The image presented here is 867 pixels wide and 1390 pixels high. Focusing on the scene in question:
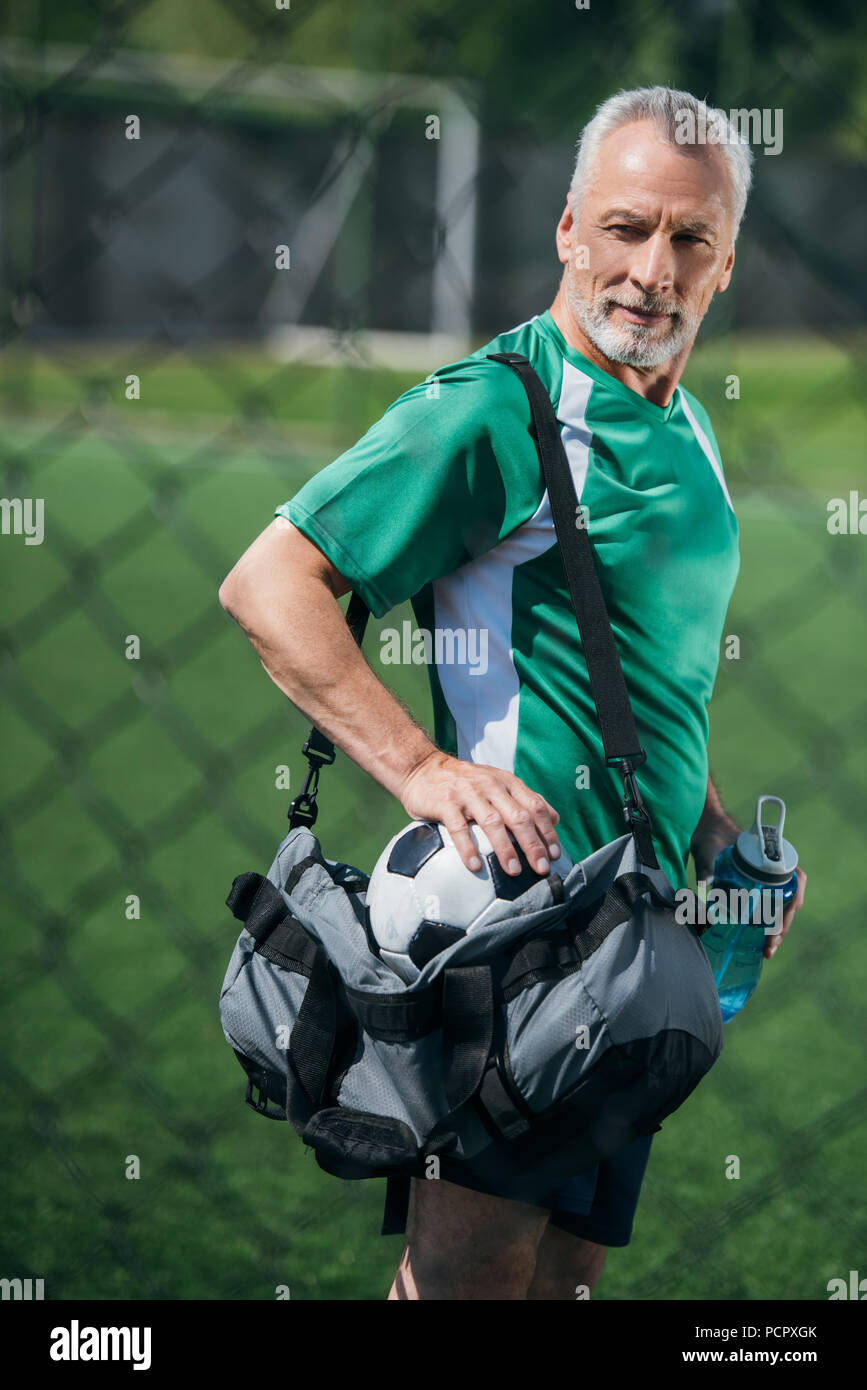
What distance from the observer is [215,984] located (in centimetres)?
275

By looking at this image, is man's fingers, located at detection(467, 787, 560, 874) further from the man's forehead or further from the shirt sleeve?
the man's forehead

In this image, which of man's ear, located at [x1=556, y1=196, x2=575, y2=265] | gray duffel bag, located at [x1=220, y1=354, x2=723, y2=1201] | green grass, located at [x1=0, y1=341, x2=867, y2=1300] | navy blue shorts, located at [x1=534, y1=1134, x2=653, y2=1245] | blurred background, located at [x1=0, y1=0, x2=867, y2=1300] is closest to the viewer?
gray duffel bag, located at [x1=220, y1=354, x2=723, y2=1201]

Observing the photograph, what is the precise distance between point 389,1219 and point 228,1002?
0.31 meters

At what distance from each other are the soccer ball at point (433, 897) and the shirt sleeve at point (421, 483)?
0.24 metres

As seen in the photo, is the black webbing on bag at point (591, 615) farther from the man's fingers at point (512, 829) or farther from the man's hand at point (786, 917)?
the man's hand at point (786, 917)

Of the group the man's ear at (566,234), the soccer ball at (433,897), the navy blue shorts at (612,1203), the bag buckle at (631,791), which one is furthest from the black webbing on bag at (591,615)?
the navy blue shorts at (612,1203)

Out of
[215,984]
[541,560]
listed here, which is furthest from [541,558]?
[215,984]

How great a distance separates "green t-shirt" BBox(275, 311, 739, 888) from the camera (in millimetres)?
1264

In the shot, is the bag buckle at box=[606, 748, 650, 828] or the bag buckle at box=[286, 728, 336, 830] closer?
the bag buckle at box=[606, 748, 650, 828]

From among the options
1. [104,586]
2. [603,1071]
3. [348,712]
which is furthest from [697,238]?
[104,586]

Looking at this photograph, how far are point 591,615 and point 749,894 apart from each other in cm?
39

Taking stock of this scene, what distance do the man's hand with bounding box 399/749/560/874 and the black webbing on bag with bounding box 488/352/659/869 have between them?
76mm

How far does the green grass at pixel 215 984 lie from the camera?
1.88 metres

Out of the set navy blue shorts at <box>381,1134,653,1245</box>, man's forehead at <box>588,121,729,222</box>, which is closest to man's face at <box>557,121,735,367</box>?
man's forehead at <box>588,121,729,222</box>
